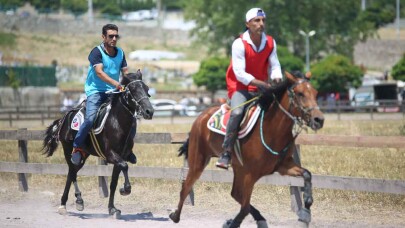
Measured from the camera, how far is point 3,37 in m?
93.0

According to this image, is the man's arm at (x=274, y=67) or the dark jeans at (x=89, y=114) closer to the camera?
the man's arm at (x=274, y=67)

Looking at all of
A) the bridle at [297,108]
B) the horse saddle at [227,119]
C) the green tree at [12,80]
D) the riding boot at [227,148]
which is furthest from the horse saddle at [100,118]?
the green tree at [12,80]

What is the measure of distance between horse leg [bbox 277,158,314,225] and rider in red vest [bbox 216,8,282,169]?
75cm

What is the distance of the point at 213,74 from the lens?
237 ft

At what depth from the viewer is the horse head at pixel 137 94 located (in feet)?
44.3

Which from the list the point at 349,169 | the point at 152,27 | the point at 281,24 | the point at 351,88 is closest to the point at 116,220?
the point at 349,169

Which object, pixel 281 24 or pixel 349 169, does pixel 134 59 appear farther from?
pixel 349 169

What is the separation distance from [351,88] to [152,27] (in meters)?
52.3

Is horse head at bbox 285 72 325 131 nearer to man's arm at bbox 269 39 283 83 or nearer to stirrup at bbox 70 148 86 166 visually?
man's arm at bbox 269 39 283 83

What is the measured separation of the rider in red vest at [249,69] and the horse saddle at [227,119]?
A: 79mm

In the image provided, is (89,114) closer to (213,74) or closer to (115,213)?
Result: (115,213)

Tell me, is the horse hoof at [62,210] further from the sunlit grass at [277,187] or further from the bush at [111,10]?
the bush at [111,10]

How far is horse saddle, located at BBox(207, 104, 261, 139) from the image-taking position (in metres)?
11.1

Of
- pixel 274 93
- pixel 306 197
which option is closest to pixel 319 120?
pixel 274 93
